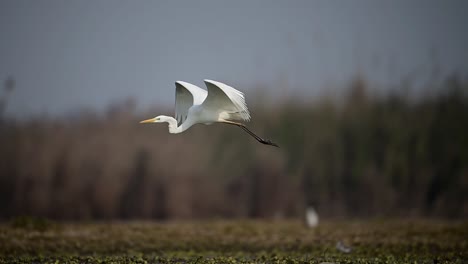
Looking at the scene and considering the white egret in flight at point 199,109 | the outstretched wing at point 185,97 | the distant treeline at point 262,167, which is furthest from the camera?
the distant treeline at point 262,167

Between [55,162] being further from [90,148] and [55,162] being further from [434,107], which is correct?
[434,107]

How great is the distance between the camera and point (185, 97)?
39.4 feet

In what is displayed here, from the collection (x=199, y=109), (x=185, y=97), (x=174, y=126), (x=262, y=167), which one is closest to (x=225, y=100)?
(x=199, y=109)

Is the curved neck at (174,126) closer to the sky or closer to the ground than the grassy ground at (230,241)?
closer to the sky

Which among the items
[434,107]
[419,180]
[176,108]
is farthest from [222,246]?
[434,107]

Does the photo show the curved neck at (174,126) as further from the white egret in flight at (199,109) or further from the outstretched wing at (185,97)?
the outstretched wing at (185,97)

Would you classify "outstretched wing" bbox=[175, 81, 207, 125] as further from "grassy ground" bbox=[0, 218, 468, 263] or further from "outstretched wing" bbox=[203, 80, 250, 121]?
"grassy ground" bbox=[0, 218, 468, 263]

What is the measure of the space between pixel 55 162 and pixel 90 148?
3.44ft

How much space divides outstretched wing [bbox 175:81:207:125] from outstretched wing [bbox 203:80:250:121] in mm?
522

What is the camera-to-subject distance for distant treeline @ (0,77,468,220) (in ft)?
60.7

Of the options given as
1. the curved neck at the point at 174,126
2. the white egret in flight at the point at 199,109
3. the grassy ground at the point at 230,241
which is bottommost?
Result: the grassy ground at the point at 230,241

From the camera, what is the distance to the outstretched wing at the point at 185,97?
11.6 meters

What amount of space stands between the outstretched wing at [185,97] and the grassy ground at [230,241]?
2.52m

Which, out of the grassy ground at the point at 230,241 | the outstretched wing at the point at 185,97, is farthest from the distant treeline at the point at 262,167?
the outstretched wing at the point at 185,97
